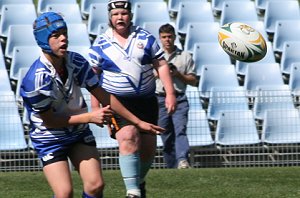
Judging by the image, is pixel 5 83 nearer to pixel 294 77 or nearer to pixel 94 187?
pixel 294 77

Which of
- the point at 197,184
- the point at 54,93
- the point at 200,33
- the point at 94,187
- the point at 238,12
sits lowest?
the point at 197,184

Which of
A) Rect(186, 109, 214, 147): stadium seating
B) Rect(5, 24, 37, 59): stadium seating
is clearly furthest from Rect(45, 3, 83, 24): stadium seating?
Rect(186, 109, 214, 147): stadium seating

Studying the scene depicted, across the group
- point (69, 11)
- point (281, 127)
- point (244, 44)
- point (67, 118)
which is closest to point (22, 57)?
point (69, 11)

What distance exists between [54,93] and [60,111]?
183 millimetres

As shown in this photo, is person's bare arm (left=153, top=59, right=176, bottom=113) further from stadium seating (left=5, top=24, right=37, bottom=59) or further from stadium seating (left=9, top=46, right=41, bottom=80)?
stadium seating (left=5, top=24, right=37, bottom=59)

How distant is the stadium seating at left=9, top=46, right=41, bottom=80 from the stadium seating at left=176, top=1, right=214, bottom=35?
10.1ft

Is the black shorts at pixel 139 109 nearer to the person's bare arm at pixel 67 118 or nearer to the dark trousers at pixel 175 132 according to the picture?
the person's bare arm at pixel 67 118

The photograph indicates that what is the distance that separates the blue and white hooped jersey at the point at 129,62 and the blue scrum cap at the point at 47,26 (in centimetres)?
160

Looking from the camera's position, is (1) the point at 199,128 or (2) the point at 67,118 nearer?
(2) the point at 67,118

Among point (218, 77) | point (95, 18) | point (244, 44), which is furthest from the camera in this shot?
point (95, 18)

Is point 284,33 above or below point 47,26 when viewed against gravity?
below

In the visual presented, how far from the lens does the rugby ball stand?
979 cm

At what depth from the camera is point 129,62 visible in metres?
8.77

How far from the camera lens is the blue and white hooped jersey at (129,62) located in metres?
8.77
